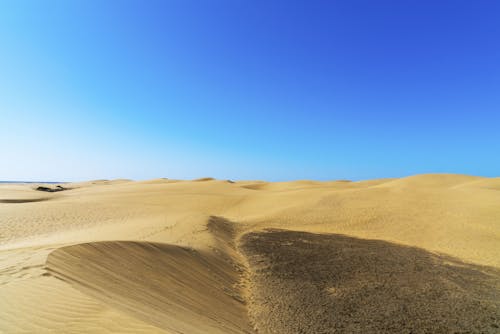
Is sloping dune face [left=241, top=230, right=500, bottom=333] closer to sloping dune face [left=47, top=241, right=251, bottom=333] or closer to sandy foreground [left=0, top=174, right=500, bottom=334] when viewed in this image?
sandy foreground [left=0, top=174, right=500, bottom=334]

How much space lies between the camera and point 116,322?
122 inches

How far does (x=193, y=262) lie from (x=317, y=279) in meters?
4.32

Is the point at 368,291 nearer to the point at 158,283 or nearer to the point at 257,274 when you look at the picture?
the point at 257,274

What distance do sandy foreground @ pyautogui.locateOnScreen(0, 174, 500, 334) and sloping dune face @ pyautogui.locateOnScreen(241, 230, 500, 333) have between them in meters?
0.04

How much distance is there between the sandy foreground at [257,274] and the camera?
148 inches

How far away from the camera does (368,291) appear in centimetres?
725

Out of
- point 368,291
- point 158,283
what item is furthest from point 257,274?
point 158,283

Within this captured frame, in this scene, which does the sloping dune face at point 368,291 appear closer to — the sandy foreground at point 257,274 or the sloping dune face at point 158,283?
the sandy foreground at point 257,274

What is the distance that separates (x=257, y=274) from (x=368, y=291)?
12.1 feet

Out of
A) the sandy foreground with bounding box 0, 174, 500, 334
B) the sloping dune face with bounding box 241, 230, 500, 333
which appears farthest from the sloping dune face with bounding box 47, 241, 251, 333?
the sloping dune face with bounding box 241, 230, 500, 333

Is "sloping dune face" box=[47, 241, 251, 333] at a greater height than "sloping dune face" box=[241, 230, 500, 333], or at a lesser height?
greater

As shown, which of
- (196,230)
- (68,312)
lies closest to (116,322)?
(68,312)

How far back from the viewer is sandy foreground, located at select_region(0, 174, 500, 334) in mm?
3760

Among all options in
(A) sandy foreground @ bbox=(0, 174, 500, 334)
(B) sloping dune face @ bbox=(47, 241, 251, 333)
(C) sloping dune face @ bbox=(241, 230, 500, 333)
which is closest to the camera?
(A) sandy foreground @ bbox=(0, 174, 500, 334)
